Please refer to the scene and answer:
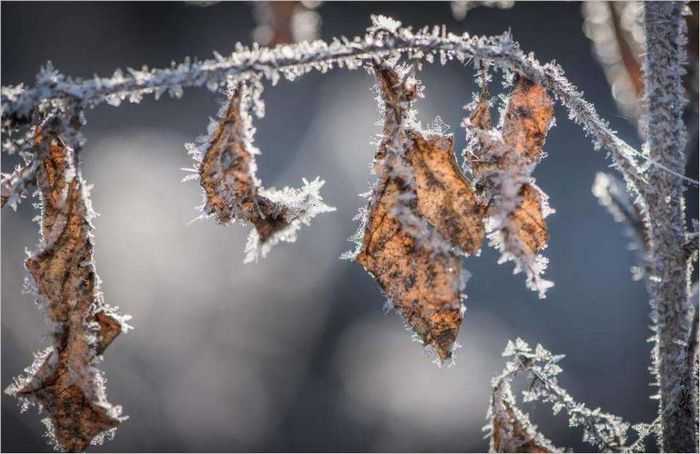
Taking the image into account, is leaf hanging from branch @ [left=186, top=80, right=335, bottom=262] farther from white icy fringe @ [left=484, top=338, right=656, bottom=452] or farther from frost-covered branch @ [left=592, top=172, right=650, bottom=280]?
frost-covered branch @ [left=592, top=172, right=650, bottom=280]

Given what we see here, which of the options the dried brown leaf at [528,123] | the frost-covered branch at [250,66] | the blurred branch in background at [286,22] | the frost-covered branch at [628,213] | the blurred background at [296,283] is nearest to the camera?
the frost-covered branch at [250,66]

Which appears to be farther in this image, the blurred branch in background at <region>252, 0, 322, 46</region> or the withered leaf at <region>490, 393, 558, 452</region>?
the blurred branch in background at <region>252, 0, 322, 46</region>

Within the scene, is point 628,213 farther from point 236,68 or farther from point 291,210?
point 236,68

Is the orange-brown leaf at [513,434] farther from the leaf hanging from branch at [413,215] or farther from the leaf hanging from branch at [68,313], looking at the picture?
the leaf hanging from branch at [68,313]

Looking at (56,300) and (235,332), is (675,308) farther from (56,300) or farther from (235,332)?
(235,332)

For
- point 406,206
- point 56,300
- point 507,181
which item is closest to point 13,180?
point 56,300

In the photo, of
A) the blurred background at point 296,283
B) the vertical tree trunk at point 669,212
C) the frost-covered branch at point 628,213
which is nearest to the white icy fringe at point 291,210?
the vertical tree trunk at point 669,212

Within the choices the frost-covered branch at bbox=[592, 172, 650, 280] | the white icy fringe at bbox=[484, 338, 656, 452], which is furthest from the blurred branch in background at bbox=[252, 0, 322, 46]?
the white icy fringe at bbox=[484, 338, 656, 452]
